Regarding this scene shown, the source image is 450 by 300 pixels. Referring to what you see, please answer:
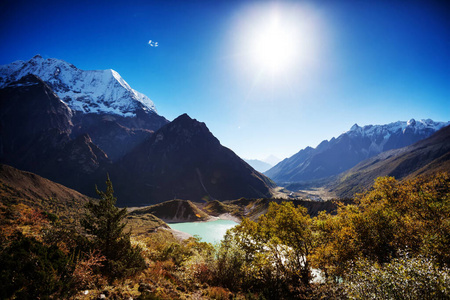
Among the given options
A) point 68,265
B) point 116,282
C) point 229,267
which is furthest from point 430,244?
point 68,265

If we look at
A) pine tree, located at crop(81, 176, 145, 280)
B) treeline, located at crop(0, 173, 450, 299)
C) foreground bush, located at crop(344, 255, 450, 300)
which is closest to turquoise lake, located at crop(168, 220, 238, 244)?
treeline, located at crop(0, 173, 450, 299)

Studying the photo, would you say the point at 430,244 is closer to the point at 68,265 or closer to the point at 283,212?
the point at 283,212

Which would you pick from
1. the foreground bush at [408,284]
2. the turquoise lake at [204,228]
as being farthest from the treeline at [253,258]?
the turquoise lake at [204,228]

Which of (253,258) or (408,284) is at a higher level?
(408,284)

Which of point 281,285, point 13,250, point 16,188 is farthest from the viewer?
point 16,188

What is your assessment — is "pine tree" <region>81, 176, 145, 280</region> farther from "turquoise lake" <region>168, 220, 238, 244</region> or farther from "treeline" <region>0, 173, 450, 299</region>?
"turquoise lake" <region>168, 220, 238, 244</region>

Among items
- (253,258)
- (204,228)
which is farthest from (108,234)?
(204,228)

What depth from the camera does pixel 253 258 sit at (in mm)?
18922

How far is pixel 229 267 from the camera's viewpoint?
16984mm

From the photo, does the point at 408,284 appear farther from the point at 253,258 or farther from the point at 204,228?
the point at 204,228

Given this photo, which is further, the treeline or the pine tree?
the pine tree

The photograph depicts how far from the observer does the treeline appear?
8.44 m

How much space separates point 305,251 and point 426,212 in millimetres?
11842

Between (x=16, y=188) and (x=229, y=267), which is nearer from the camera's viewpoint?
(x=229, y=267)
